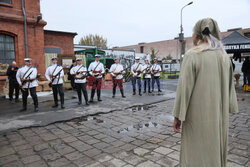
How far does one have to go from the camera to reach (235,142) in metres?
3.77

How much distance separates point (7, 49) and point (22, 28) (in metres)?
1.62

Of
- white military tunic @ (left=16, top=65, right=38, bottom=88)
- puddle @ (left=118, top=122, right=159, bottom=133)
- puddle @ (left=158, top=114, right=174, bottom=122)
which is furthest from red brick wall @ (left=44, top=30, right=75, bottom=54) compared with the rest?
puddle @ (left=118, top=122, right=159, bottom=133)

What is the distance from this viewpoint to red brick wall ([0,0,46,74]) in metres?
11.0

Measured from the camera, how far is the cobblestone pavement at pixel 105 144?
121 inches

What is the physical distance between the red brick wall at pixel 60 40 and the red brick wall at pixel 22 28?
10.1 ft

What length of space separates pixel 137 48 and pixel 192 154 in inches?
2108

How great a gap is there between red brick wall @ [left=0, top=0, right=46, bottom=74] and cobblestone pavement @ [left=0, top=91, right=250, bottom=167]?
8.32 meters

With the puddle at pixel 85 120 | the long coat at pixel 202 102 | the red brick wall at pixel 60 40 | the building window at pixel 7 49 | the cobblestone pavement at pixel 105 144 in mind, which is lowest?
the cobblestone pavement at pixel 105 144

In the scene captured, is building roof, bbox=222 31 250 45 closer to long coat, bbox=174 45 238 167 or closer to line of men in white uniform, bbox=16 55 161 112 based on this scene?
line of men in white uniform, bbox=16 55 161 112

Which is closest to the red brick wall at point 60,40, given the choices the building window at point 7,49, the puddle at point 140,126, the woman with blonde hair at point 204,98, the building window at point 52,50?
the building window at point 52,50

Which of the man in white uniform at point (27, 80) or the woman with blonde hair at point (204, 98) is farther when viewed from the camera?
the man in white uniform at point (27, 80)

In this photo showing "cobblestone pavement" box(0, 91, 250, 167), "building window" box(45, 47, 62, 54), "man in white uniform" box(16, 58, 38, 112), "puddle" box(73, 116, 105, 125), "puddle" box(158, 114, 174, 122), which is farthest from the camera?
"building window" box(45, 47, 62, 54)

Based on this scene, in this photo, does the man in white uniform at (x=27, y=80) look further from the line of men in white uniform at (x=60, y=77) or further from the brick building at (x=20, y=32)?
the brick building at (x=20, y=32)

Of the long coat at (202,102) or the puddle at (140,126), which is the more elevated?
the long coat at (202,102)
